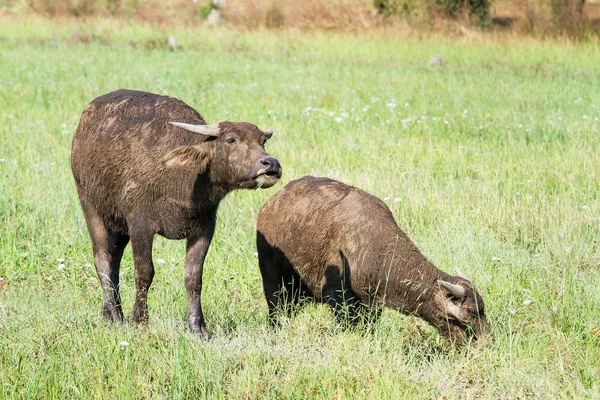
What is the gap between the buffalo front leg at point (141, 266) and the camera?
5.68 m

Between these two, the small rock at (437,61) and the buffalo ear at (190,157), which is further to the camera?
the small rock at (437,61)

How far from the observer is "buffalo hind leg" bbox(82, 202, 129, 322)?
604 cm

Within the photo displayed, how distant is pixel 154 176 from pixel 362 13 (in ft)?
76.5

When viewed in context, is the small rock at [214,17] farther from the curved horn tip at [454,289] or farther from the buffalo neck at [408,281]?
the curved horn tip at [454,289]

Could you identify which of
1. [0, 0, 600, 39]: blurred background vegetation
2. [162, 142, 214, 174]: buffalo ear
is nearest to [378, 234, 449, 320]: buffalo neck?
[162, 142, 214, 174]: buffalo ear

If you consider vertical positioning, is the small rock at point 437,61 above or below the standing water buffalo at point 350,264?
below

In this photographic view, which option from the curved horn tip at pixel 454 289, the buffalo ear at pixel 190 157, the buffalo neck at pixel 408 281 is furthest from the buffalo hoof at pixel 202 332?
the curved horn tip at pixel 454 289

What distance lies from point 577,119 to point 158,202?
8.25 metres

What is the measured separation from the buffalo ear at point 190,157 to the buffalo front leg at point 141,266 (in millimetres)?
533

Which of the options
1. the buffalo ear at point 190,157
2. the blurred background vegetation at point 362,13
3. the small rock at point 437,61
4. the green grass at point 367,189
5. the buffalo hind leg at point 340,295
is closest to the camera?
the green grass at point 367,189

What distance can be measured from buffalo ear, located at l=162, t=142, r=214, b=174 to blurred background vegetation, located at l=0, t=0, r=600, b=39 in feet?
59.7

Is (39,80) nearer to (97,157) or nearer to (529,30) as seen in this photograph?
(97,157)

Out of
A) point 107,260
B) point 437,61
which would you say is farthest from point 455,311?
point 437,61

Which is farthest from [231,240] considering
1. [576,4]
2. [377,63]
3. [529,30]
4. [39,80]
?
[576,4]
